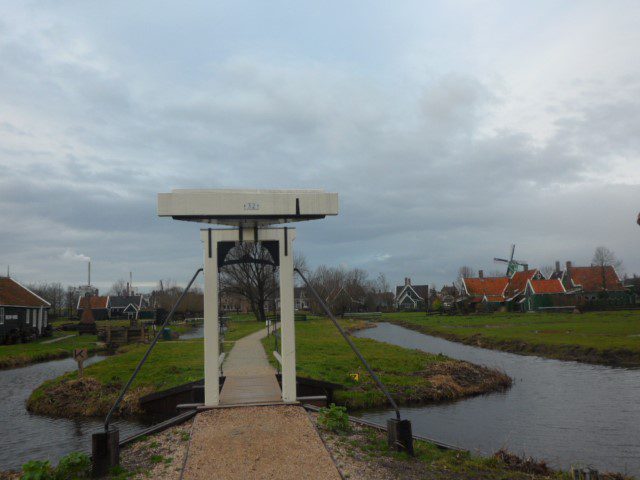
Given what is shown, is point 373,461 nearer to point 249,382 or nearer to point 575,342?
point 249,382

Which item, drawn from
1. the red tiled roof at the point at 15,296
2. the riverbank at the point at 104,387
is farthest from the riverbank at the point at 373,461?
the red tiled roof at the point at 15,296

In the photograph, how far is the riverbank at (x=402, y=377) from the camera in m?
15.0

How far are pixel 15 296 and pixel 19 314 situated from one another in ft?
6.51

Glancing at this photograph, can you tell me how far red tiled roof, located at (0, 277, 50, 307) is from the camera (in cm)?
3806

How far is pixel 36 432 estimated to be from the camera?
1280 centimetres

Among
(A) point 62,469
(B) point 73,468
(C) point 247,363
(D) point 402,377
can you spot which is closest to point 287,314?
(B) point 73,468

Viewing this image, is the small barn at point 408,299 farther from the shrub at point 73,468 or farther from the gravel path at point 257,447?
the shrub at point 73,468

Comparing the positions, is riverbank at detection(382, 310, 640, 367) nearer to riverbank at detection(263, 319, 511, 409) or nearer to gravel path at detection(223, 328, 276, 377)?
riverbank at detection(263, 319, 511, 409)

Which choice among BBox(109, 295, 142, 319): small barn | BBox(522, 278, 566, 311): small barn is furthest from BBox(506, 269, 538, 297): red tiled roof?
BBox(109, 295, 142, 319): small barn

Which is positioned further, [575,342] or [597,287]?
[597,287]

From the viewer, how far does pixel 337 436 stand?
8.38 meters

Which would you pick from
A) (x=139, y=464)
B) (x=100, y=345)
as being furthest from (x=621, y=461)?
(x=100, y=345)

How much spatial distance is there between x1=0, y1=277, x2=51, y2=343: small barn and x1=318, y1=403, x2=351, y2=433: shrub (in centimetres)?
3413

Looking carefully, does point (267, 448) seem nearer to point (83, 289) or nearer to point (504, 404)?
point (504, 404)
